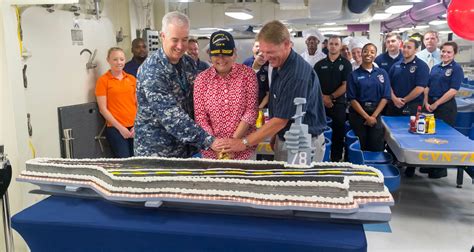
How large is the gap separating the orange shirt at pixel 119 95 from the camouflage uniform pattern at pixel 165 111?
5.55ft

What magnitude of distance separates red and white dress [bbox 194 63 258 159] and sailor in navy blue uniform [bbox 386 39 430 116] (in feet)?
10.0

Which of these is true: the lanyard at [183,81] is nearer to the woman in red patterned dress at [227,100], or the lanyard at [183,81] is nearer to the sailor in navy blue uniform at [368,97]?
the woman in red patterned dress at [227,100]

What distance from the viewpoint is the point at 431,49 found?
6152mm

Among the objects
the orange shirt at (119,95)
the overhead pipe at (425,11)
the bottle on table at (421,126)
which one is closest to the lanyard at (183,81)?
the orange shirt at (119,95)

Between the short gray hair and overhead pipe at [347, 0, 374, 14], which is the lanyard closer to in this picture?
the short gray hair

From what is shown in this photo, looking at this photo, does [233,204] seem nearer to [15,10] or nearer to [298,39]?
[15,10]

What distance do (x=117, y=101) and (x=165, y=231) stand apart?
2714 mm

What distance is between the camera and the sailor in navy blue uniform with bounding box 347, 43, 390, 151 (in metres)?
4.20

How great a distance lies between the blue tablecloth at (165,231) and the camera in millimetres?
1285

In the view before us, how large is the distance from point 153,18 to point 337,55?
2521mm

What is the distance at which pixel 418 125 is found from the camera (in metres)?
3.51

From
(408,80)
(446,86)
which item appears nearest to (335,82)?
(408,80)

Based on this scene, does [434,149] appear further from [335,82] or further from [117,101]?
[117,101]

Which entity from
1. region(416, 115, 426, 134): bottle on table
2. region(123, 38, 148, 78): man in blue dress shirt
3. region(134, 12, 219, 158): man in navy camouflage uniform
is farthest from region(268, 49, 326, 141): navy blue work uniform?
region(123, 38, 148, 78): man in blue dress shirt
